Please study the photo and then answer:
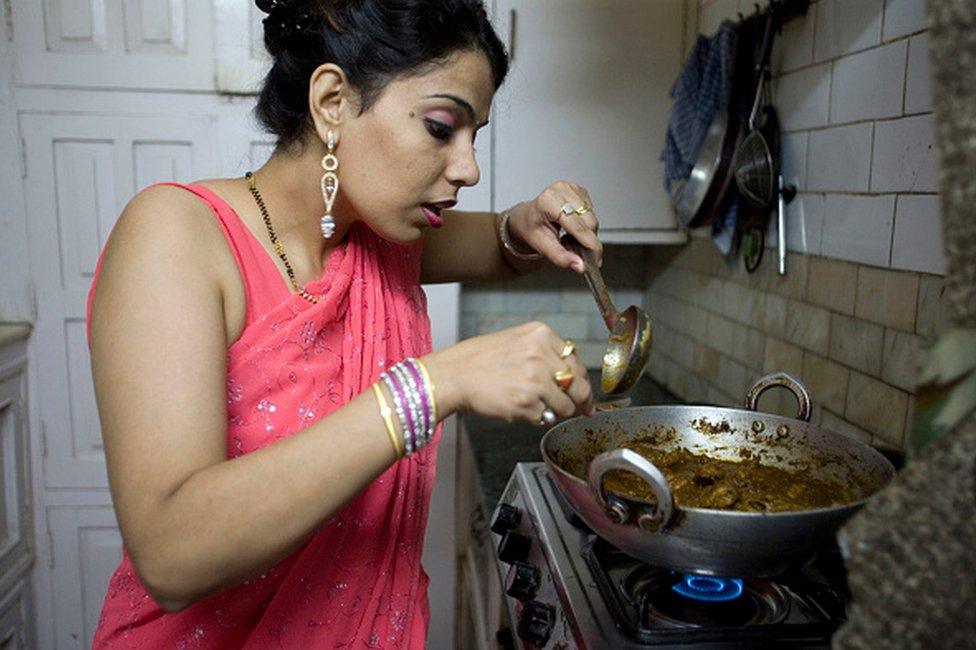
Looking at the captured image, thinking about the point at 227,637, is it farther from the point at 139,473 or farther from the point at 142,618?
the point at 139,473

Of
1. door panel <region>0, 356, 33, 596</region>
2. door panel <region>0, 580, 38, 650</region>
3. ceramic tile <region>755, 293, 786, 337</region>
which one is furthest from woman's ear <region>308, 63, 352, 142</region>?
door panel <region>0, 580, 38, 650</region>

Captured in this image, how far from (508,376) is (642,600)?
0.32 metres

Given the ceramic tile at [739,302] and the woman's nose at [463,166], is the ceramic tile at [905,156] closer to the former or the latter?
the ceramic tile at [739,302]

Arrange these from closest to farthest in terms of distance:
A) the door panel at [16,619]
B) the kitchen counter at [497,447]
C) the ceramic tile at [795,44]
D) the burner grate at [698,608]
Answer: the burner grate at [698,608]
the ceramic tile at [795,44]
the kitchen counter at [497,447]
the door panel at [16,619]

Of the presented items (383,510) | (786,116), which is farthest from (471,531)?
(786,116)

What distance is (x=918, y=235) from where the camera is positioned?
1.11 m

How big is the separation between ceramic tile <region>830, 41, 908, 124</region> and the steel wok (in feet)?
1.52

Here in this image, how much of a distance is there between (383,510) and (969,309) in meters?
0.88

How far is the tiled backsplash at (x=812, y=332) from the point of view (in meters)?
1.16

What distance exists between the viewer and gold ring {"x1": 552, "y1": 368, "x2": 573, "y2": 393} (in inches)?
29.5

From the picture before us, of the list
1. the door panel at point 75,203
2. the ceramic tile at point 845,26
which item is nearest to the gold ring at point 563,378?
the ceramic tile at point 845,26

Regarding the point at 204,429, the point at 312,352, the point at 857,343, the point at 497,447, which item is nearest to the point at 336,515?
the point at 312,352

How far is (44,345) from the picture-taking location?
1930 mm

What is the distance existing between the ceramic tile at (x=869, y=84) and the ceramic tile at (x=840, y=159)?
0.02 metres
